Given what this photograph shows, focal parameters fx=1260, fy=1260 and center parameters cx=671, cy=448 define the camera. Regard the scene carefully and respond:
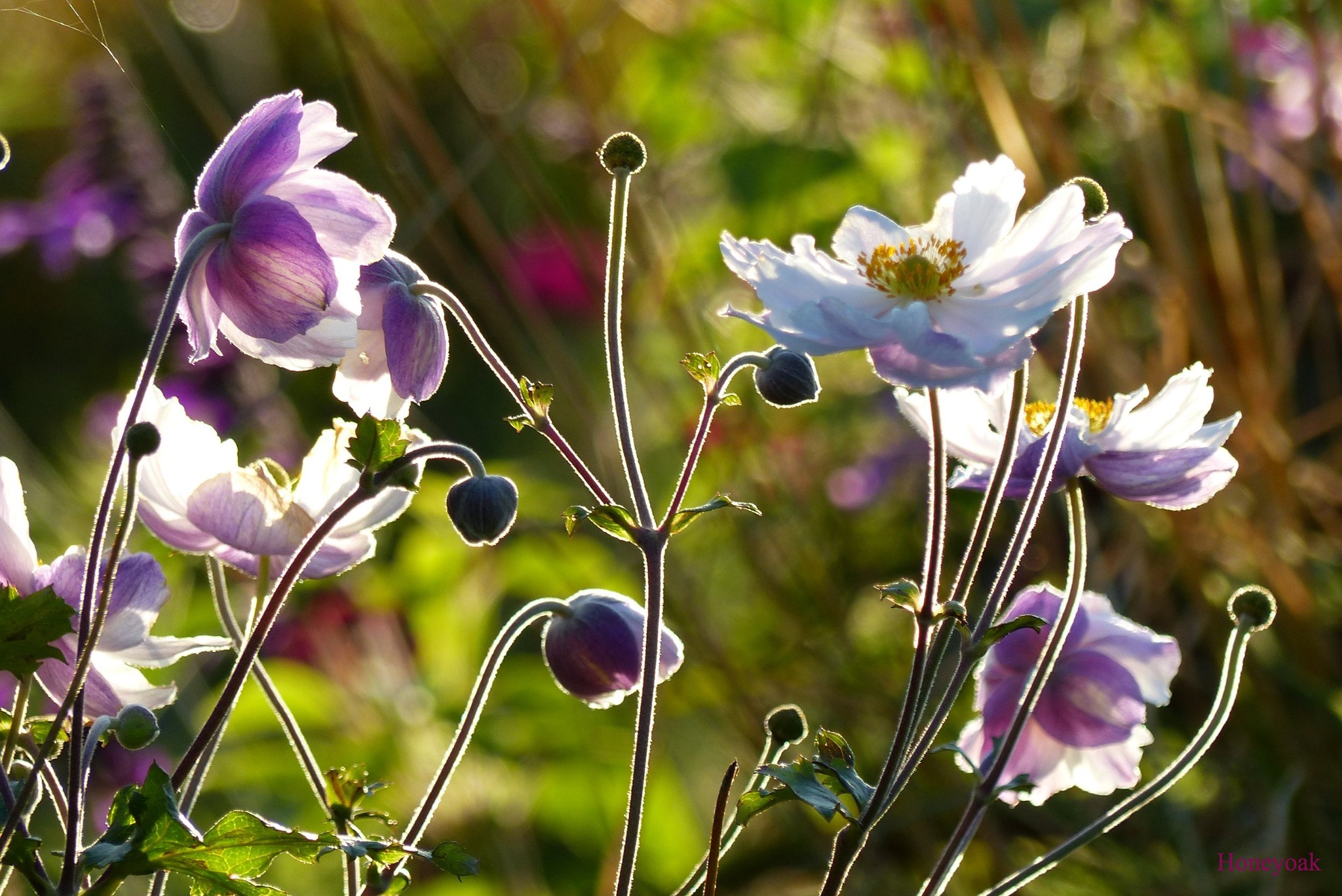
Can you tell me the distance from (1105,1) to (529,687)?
1.16 metres

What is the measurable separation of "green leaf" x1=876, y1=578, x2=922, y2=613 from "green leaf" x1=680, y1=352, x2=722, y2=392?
0.10 m

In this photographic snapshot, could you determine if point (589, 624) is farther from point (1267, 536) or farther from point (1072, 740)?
point (1267, 536)

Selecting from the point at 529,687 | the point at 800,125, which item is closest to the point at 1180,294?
the point at 800,125

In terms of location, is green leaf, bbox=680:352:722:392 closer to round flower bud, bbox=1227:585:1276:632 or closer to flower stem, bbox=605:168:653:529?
flower stem, bbox=605:168:653:529

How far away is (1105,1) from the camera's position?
5.49 ft

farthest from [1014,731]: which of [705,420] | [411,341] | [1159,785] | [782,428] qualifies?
[782,428]

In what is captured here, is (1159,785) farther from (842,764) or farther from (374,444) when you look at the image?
(374,444)

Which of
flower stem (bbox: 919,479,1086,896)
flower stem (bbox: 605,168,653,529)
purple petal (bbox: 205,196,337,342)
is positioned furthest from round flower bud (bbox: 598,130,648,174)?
flower stem (bbox: 919,479,1086,896)

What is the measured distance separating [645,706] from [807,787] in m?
0.06

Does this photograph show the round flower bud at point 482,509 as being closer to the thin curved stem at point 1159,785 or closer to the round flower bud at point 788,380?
the round flower bud at point 788,380

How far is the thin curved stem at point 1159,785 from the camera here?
0.44 meters

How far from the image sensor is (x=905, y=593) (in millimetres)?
438

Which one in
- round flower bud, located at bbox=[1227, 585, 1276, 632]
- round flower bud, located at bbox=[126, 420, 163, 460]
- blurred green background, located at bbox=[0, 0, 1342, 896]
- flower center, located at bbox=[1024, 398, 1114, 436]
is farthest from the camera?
blurred green background, located at bbox=[0, 0, 1342, 896]

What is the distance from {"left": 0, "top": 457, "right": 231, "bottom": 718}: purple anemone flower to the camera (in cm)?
43
